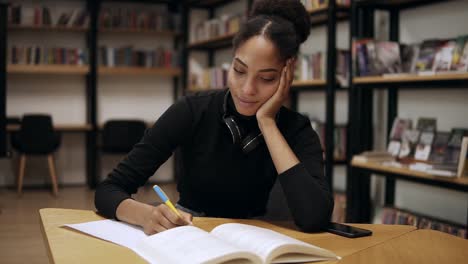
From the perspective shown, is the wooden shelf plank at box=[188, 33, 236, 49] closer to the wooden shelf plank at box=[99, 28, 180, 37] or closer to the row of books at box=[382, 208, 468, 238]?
the wooden shelf plank at box=[99, 28, 180, 37]

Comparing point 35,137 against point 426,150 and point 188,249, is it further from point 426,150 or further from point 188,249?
point 188,249

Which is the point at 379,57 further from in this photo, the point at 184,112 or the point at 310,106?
the point at 184,112

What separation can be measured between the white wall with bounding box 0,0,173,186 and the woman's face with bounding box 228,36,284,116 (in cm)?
504

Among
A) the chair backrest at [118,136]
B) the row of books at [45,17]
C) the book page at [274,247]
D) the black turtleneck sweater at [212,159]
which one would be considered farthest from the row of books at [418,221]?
the row of books at [45,17]

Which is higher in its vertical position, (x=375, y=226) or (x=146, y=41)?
(x=146, y=41)

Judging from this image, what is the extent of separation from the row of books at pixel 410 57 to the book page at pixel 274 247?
2.02 metres

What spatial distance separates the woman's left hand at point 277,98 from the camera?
1633mm

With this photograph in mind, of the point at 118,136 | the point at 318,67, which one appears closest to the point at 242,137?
the point at 318,67

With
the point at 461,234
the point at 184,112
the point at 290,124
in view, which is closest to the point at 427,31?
the point at 461,234

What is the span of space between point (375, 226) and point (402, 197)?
229cm

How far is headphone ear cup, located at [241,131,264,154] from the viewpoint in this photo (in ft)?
5.49

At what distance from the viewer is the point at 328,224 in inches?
57.1

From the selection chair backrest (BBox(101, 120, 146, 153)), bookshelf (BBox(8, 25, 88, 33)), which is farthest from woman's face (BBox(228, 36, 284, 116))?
bookshelf (BBox(8, 25, 88, 33))

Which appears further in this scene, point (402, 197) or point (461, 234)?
point (402, 197)
